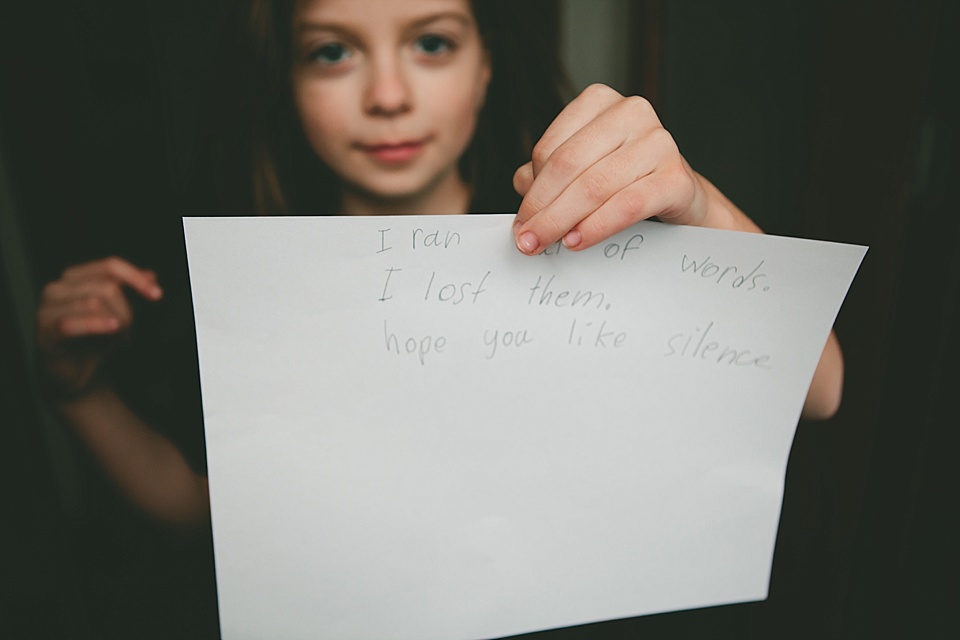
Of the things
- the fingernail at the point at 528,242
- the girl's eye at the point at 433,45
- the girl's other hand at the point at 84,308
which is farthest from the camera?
the girl's eye at the point at 433,45

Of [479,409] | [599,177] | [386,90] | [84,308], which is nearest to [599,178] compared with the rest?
[599,177]

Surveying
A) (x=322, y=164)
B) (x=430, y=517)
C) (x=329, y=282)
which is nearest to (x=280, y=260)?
(x=329, y=282)

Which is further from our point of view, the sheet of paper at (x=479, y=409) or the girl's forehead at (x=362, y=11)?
the girl's forehead at (x=362, y=11)

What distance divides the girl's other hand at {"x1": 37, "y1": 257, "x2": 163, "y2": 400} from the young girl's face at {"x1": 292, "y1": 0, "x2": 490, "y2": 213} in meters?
0.22

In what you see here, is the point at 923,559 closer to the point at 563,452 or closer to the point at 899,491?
the point at 899,491

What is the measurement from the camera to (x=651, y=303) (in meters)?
0.30

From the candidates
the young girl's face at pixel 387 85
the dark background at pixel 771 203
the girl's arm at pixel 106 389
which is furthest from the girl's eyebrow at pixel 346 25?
the girl's arm at pixel 106 389

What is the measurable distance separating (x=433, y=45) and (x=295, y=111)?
0.16 metres

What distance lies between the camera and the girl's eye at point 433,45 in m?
0.54

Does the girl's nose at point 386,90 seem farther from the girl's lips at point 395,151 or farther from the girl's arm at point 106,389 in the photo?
the girl's arm at point 106,389

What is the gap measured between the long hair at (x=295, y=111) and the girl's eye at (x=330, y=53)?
35mm

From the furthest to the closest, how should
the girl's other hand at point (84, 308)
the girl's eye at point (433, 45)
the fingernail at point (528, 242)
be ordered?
the girl's eye at point (433, 45) < the girl's other hand at point (84, 308) < the fingernail at point (528, 242)

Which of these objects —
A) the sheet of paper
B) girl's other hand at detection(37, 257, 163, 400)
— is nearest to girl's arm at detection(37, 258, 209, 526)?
girl's other hand at detection(37, 257, 163, 400)

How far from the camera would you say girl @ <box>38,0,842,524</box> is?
0.31 metres
